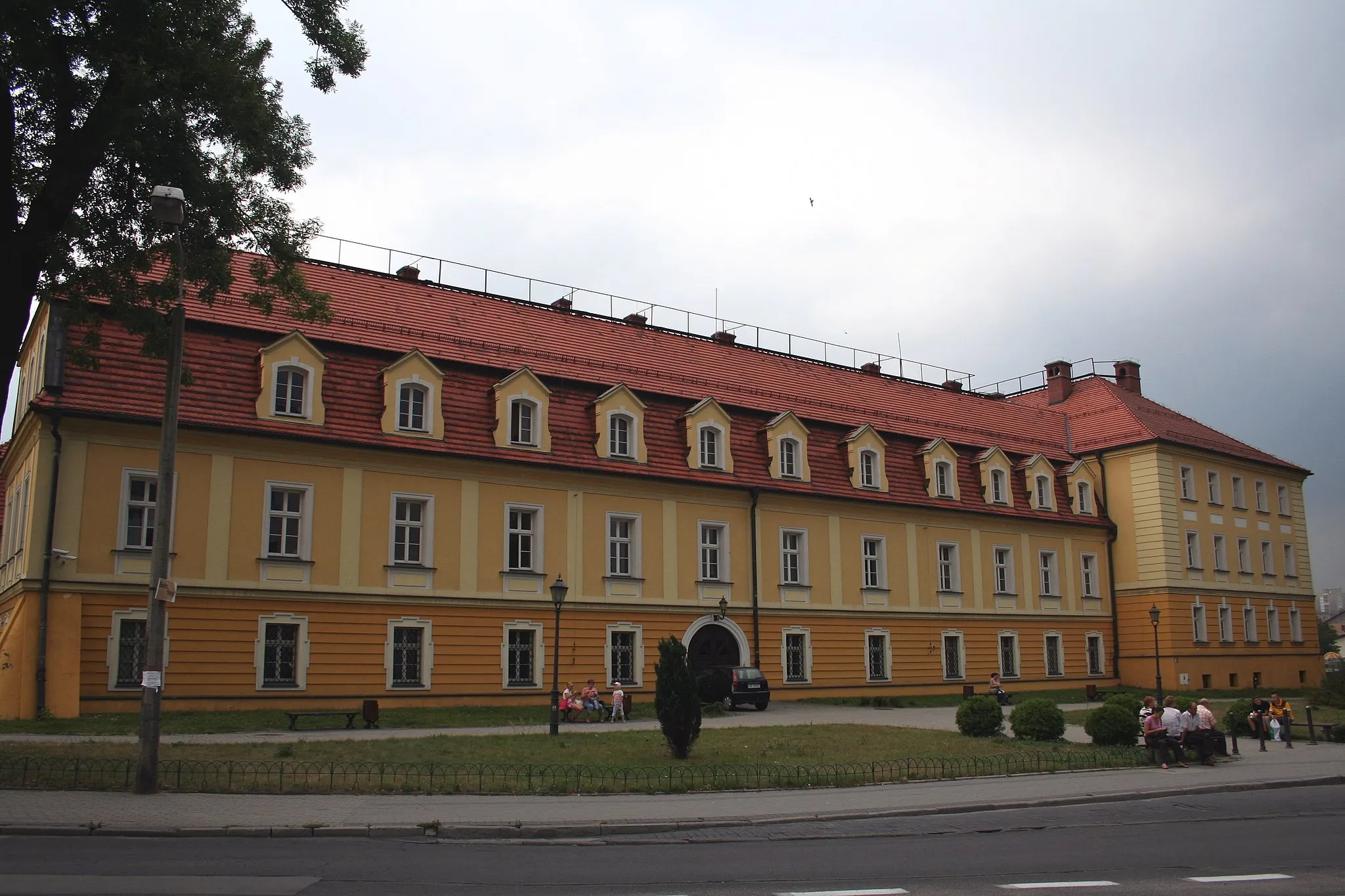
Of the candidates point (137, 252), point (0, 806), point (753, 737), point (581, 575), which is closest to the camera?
point (0, 806)

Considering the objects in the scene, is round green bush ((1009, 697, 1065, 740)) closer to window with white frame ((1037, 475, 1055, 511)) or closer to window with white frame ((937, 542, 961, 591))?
window with white frame ((937, 542, 961, 591))

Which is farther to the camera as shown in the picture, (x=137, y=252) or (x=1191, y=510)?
(x=1191, y=510)

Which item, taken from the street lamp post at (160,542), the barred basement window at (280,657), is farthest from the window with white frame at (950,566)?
the street lamp post at (160,542)

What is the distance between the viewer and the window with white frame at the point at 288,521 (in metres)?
28.9

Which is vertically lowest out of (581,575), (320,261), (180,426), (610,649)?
(610,649)

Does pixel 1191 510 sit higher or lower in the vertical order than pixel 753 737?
higher

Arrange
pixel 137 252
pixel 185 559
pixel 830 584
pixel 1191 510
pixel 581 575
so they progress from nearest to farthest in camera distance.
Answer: pixel 137 252
pixel 185 559
pixel 581 575
pixel 830 584
pixel 1191 510

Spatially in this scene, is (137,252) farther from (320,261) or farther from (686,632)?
(686,632)

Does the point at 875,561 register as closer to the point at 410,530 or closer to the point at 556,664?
the point at 410,530

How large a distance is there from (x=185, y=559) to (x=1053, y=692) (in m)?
32.0

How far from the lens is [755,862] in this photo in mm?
11141

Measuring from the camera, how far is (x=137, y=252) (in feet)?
61.7

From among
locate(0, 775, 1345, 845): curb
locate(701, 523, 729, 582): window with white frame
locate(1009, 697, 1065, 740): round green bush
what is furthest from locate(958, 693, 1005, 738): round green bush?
locate(701, 523, 729, 582): window with white frame

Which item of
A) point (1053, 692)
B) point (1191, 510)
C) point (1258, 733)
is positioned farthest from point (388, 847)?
point (1191, 510)
